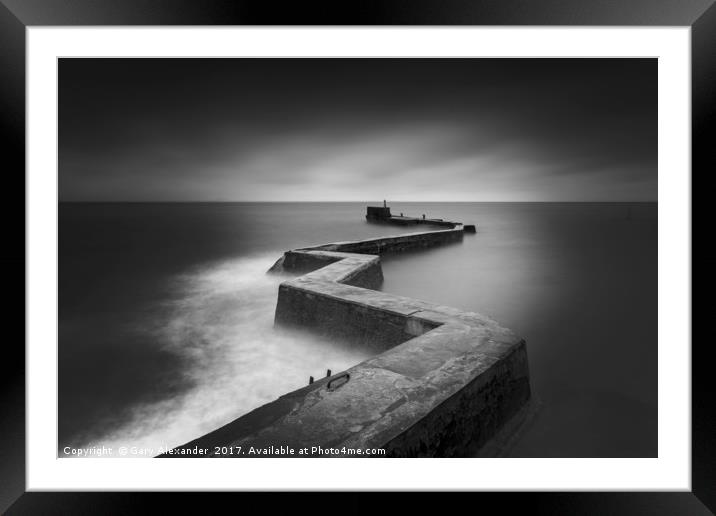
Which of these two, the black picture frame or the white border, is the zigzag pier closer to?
the white border

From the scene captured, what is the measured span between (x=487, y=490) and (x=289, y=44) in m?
2.30

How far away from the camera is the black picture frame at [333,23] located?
155cm

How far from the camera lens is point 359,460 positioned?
172 centimetres

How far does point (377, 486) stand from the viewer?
159 cm

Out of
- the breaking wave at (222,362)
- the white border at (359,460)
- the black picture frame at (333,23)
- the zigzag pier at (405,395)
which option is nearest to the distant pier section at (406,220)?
the breaking wave at (222,362)

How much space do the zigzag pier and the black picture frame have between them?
A: 0.33m

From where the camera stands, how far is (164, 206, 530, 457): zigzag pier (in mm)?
1874

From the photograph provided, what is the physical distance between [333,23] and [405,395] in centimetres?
198

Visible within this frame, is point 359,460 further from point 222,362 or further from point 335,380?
point 222,362

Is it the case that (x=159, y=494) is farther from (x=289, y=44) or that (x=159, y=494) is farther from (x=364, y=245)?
(x=364, y=245)

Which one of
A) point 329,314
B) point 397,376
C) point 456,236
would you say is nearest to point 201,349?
point 329,314

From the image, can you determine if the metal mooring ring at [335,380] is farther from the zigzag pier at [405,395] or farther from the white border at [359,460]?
the white border at [359,460]

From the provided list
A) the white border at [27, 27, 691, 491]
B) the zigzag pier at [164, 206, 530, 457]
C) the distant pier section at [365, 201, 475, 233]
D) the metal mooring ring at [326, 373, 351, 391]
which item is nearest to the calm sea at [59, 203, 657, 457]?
the zigzag pier at [164, 206, 530, 457]

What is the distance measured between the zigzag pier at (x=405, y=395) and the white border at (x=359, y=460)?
0.16 metres
